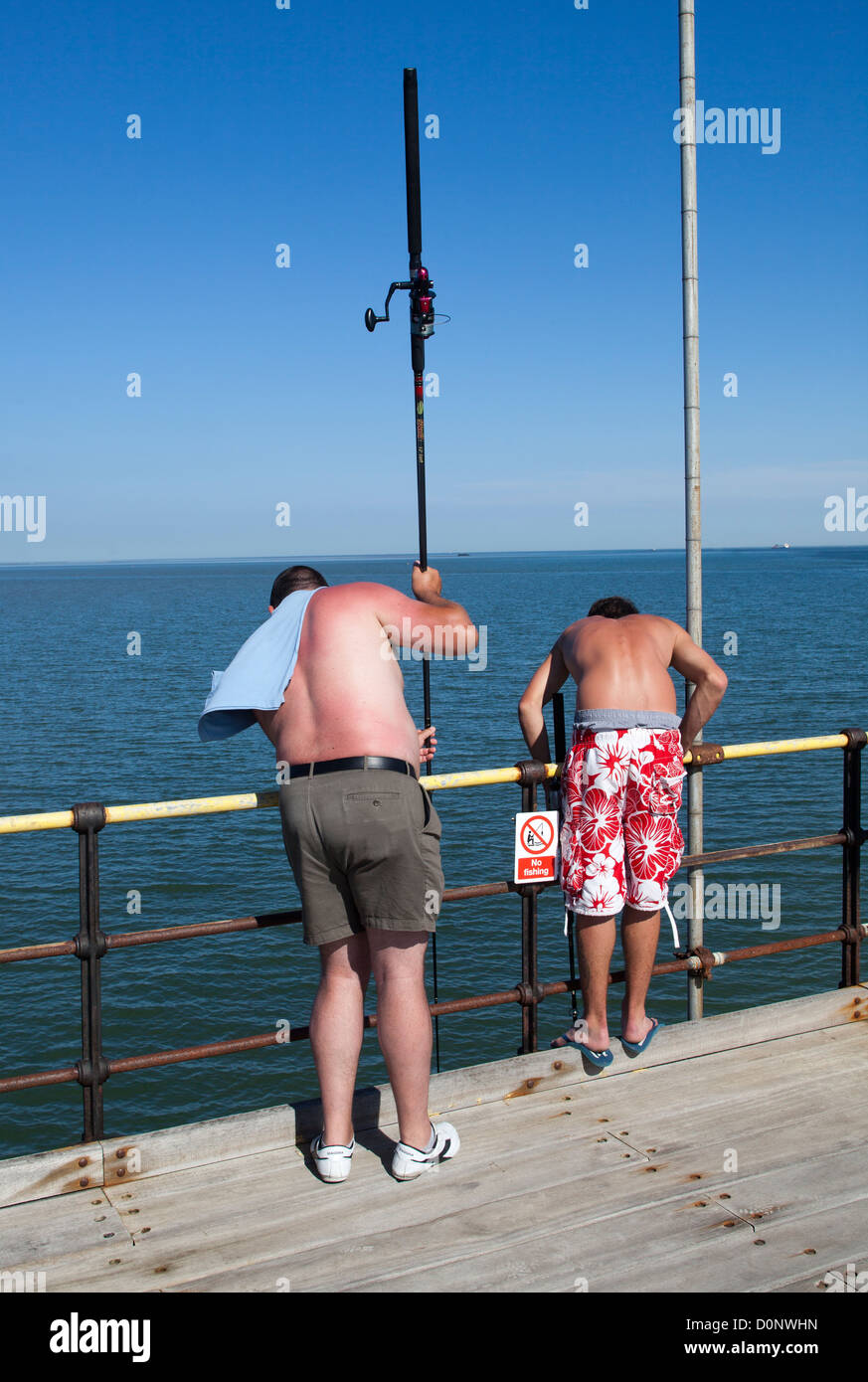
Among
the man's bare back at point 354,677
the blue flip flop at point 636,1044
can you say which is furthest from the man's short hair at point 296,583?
the blue flip flop at point 636,1044

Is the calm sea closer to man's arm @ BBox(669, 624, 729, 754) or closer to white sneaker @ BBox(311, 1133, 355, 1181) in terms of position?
man's arm @ BBox(669, 624, 729, 754)

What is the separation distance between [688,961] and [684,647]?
1.27 metres

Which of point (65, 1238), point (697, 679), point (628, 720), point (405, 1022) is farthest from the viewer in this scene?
point (697, 679)

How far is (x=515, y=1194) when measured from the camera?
10.0ft

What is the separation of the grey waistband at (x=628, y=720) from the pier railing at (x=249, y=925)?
16cm

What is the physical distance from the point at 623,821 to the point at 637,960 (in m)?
0.46

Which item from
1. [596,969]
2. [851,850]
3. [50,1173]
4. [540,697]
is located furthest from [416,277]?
[50,1173]

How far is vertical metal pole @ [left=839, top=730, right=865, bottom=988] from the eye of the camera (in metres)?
4.35

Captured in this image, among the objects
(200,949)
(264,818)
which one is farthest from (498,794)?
(200,949)

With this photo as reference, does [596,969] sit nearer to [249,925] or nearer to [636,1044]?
[636,1044]

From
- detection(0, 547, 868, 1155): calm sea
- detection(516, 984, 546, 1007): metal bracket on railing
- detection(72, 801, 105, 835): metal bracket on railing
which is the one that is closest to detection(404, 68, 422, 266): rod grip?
detection(0, 547, 868, 1155): calm sea

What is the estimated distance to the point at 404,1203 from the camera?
3.02 m

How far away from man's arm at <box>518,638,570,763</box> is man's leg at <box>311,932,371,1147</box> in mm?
1097
